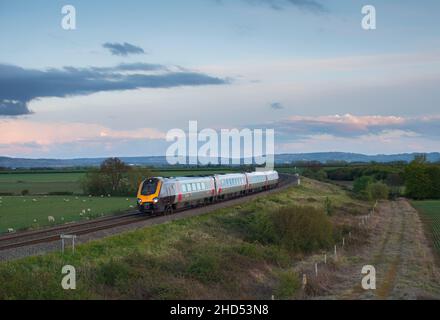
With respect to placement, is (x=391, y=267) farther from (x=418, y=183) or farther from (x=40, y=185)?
(x=418, y=183)

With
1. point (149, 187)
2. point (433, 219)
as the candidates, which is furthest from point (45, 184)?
point (149, 187)

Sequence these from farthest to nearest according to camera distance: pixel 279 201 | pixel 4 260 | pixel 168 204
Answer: pixel 279 201 < pixel 168 204 < pixel 4 260

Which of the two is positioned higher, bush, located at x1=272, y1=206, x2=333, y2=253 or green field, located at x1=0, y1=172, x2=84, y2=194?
bush, located at x1=272, y1=206, x2=333, y2=253

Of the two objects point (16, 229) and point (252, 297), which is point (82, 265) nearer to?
point (252, 297)

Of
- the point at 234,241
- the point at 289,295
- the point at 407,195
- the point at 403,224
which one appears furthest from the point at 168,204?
the point at 407,195

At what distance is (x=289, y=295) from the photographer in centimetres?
2225

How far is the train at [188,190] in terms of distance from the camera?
1367 inches

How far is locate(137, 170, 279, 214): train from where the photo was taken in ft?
114

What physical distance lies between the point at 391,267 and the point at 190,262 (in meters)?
13.1

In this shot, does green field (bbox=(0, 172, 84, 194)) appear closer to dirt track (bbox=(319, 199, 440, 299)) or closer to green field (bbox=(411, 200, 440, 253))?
green field (bbox=(411, 200, 440, 253))

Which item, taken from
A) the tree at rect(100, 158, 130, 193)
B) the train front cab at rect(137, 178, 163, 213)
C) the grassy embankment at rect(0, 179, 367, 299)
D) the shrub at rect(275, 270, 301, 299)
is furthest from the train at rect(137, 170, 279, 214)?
the tree at rect(100, 158, 130, 193)

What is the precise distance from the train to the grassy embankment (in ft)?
8.26

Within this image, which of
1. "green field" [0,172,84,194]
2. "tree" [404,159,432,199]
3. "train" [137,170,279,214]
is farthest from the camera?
"tree" [404,159,432,199]
